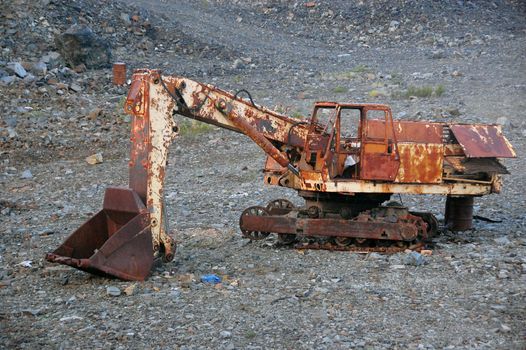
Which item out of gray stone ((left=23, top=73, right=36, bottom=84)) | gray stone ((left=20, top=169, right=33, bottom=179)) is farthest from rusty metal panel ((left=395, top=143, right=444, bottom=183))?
gray stone ((left=23, top=73, right=36, bottom=84))

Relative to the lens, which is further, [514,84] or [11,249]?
[514,84]

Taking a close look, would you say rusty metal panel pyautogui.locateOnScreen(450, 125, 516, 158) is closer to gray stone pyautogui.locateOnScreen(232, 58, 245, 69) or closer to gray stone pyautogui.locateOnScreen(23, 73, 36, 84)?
gray stone pyautogui.locateOnScreen(23, 73, 36, 84)

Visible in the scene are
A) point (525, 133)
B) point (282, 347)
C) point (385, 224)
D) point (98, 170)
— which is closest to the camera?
point (282, 347)

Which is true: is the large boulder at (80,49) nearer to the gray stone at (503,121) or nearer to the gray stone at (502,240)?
the gray stone at (503,121)

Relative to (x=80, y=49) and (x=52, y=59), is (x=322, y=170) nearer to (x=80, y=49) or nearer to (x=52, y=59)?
(x=52, y=59)

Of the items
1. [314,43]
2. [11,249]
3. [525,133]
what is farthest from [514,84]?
[11,249]

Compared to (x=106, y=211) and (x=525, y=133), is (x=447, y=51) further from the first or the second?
(x=106, y=211)

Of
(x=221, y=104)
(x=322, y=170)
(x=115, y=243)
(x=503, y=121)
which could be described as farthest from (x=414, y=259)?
(x=503, y=121)

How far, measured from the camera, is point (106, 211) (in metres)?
8.76

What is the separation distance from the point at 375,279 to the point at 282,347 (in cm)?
211

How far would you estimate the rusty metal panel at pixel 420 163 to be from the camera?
9.59 metres

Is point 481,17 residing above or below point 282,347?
above

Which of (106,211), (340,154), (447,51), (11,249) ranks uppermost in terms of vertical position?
(447,51)

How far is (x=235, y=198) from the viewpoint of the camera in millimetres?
12797
